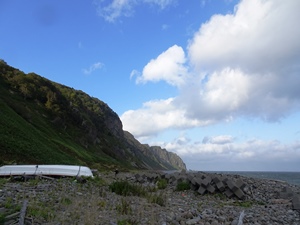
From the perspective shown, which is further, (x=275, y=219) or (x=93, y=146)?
(x=93, y=146)

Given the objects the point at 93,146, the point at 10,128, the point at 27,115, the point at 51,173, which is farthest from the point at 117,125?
the point at 51,173

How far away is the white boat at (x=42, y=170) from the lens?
74.6 feet

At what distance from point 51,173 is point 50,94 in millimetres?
75762

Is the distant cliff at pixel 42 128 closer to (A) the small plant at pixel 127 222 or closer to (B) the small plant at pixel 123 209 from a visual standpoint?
(B) the small plant at pixel 123 209

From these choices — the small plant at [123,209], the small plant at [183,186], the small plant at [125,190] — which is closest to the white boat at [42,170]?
the small plant at [125,190]

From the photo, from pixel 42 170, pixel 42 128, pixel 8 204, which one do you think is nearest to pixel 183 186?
pixel 42 170

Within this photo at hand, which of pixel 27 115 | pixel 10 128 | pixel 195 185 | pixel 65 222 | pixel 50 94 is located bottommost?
pixel 65 222

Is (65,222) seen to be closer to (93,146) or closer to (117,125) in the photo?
(93,146)

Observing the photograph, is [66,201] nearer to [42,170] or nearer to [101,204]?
[101,204]

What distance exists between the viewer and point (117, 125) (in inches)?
7013

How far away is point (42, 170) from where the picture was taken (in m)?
23.6

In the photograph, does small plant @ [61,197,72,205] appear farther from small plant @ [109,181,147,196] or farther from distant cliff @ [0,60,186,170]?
distant cliff @ [0,60,186,170]

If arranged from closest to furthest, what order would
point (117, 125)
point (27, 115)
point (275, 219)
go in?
point (275, 219)
point (27, 115)
point (117, 125)

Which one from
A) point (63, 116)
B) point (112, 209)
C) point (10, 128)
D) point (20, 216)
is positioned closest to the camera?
point (20, 216)
